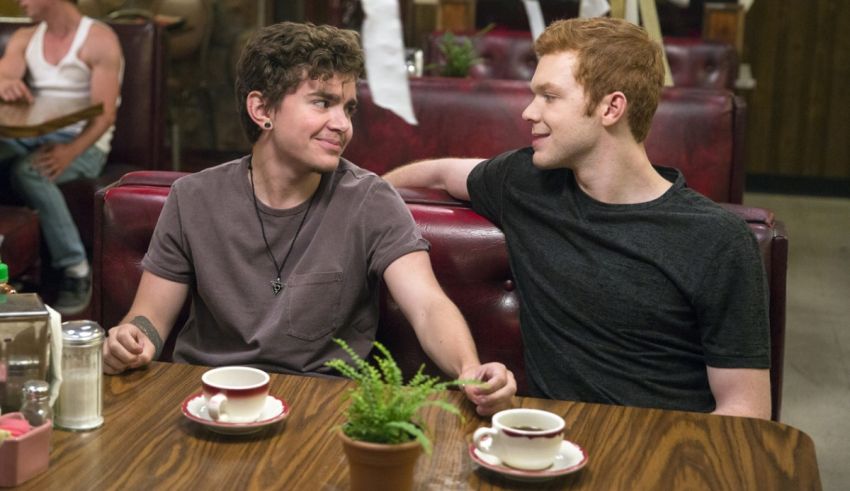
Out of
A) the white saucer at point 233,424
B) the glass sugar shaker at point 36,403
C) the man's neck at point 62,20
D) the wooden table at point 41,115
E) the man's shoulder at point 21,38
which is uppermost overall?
the man's neck at point 62,20

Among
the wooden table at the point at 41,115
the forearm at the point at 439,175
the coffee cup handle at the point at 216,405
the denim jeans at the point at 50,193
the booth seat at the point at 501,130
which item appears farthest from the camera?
the denim jeans at the point at 50,193

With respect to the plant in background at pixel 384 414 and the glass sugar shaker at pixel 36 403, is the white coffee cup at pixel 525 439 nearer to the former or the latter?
the plant in background at pixel 384 414

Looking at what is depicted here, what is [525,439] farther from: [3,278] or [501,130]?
[501,130]

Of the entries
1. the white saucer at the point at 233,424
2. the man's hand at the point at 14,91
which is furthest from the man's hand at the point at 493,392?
the man's hand at the point at 14,91

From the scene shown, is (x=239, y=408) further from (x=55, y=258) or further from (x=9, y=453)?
(x=55, y=258)

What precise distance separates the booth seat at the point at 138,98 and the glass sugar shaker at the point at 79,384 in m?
2.87

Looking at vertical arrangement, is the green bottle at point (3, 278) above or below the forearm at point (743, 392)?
above

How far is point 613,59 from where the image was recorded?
2051 mm

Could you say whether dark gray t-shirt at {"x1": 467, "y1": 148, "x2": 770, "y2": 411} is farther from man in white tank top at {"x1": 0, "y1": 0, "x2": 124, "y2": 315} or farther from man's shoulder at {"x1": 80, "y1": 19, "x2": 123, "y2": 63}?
man's shoulder at {"x1": 80, "y1": 19, "x2": 123, "y2": 63}

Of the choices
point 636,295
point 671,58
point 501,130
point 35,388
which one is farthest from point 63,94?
point 35,388

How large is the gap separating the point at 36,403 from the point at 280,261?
66cm

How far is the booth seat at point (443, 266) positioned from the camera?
2152 mm

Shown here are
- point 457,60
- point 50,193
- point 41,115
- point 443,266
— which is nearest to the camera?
point 443,266

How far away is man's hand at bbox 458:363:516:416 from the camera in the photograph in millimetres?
1568
